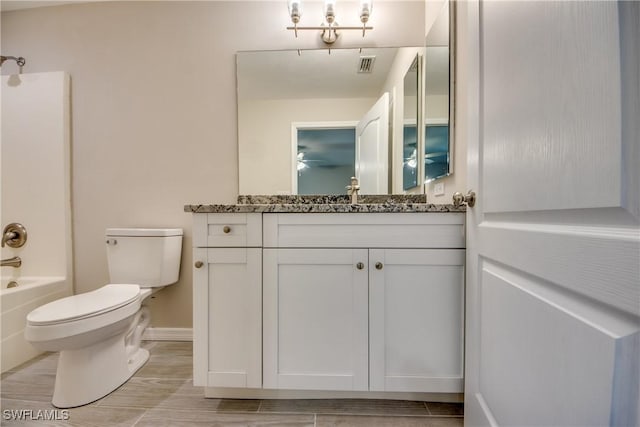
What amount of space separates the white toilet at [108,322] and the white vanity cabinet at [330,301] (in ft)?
1.56

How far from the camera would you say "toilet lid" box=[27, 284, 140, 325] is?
45.8 inches

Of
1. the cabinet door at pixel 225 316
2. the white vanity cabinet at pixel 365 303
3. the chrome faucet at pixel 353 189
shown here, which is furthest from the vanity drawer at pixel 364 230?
the chrome faucet at pixel 353 189

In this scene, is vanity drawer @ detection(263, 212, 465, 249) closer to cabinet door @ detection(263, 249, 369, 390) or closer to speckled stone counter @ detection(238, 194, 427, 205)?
cabinet door @ detection(263, 249, 369, 390)

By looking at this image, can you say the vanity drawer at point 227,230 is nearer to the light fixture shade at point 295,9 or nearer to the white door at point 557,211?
the white door at point 557,211

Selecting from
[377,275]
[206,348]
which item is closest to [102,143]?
[206,348]

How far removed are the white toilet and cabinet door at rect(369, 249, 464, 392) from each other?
1.19 m

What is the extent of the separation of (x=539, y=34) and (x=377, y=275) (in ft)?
2.82

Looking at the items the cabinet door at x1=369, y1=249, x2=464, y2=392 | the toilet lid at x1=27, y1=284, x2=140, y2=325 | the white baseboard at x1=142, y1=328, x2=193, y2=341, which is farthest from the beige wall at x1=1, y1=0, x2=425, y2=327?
the cabinet door at x1=369, y1=249, x2=464, y2=392

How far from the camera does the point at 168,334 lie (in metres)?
1.90

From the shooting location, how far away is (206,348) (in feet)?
3.83

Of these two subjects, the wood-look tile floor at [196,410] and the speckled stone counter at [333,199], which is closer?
the wood-look tile floor at [196,410]

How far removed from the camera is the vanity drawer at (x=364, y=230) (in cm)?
113

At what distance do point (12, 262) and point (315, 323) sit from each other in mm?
2192

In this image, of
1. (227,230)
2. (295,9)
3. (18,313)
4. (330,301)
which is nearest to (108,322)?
(227,230)
